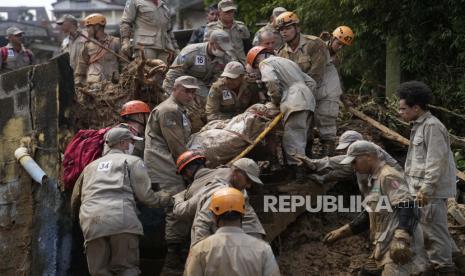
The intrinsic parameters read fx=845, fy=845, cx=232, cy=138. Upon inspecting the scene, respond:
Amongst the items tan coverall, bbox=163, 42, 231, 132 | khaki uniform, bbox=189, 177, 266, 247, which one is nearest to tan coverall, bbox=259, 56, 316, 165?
tan coverall, bbox=163, 42, 231, 132

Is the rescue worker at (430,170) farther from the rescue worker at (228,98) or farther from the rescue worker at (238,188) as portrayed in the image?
the rescue worker at (228,98)

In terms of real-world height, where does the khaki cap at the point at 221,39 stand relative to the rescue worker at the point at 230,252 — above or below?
above

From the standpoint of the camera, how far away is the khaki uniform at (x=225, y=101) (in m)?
10.9

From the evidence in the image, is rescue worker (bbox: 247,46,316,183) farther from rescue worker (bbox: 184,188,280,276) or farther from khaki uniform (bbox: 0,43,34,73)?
khaki uniform (bbox: 0,43,34,73)

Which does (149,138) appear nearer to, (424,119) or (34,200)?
(34,200)

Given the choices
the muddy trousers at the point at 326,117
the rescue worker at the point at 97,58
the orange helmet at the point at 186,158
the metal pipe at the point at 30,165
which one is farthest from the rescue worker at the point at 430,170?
the rescue worker at the point at 97,58

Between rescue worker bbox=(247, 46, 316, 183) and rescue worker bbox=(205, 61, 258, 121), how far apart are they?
56 cm

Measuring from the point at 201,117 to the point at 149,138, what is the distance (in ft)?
5.94

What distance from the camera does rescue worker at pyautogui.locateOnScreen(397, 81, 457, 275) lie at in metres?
8.36

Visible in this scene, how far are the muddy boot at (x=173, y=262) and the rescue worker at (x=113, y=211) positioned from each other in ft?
2.69

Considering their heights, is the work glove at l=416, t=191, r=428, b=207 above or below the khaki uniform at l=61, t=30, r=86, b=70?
below

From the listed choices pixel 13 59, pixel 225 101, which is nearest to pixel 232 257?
pixel 225 101

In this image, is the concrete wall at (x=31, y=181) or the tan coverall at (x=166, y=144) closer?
the tan coverall at (x=166, y=144)

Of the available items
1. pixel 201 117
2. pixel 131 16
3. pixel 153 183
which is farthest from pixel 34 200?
pixel 131 16
